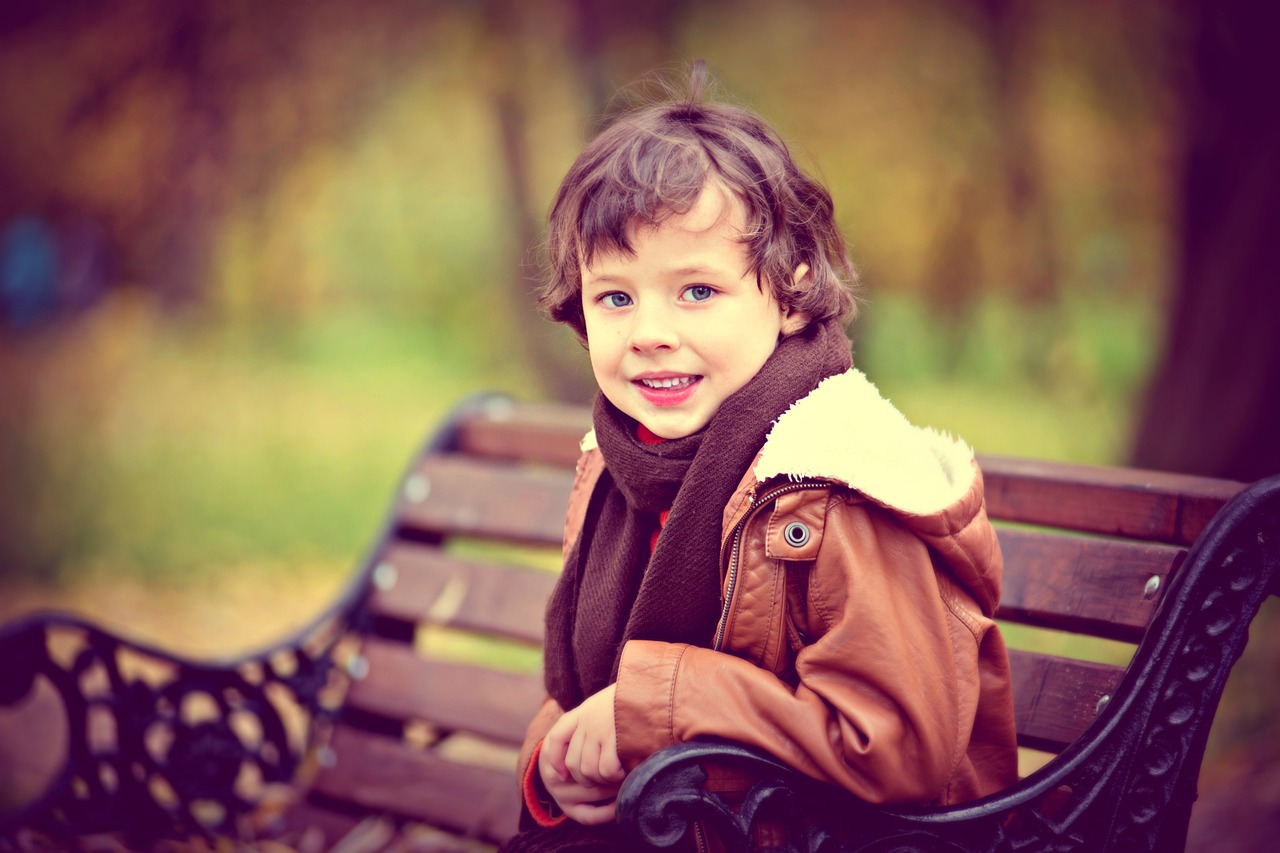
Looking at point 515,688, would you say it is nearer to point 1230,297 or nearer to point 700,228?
point 700,228

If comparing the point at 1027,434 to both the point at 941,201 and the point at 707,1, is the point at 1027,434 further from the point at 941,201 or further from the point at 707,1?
the point at 707,1

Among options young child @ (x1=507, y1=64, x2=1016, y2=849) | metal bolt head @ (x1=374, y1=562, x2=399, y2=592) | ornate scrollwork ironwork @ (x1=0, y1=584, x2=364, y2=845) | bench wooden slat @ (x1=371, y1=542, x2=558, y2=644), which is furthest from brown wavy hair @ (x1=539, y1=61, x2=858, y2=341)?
ornate scrollwork ironwork @ (x1=0, y1=584, x2=364, y2=845)

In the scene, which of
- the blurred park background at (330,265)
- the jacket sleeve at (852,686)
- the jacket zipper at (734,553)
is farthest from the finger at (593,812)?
the blurred park background at (330,265)

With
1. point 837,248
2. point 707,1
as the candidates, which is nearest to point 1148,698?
point 837,248

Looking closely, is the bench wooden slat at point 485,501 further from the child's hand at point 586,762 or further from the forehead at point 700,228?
Result: the forehead at point 700,228

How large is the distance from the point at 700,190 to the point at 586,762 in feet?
3.12

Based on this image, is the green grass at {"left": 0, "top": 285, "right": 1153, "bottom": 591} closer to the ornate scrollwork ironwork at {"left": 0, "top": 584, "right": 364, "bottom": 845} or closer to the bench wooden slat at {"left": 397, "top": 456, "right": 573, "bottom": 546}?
the bench wooden slat at {"left": 397, "top": 456, "right": 573, "bottom": 546}

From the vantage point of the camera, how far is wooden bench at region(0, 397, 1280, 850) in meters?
1.87

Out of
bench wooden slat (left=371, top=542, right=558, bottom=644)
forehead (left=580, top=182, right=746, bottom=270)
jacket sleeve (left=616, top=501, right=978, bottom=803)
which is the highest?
forehead (left=580, top=182, right=746, bottom=270)

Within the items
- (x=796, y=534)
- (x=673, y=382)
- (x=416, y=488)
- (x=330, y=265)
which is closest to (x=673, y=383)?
(x=673, y=382)

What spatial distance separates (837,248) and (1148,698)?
95cm

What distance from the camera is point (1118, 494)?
2.29 metres

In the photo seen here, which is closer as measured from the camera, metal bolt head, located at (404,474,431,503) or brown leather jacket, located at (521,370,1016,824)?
brown leather jacket, located at (521,370,1016,824)

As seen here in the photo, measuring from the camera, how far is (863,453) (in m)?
1.80
